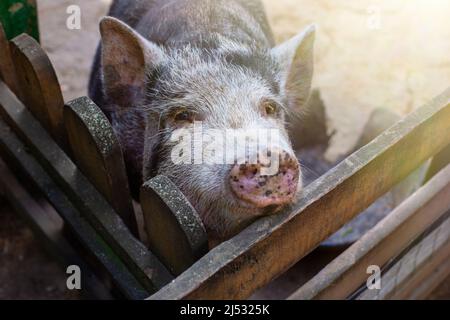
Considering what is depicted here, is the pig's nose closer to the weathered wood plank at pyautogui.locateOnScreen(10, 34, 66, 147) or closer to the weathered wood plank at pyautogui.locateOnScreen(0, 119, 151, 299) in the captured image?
the weathered wood plank at pyautogui.locateOnScreen(0, 119, 151, 299)

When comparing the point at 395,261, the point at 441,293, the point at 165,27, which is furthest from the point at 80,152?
the point at 441,293

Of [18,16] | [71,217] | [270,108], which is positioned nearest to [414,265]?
[270,108]

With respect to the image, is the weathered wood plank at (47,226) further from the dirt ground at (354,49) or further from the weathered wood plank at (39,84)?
the dirt ground at (354,49)

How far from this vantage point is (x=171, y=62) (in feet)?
9.70

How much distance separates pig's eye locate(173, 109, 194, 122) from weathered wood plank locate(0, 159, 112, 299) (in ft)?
3.56

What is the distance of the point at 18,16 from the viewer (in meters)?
3.15

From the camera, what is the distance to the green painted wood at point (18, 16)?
3086 millimetres

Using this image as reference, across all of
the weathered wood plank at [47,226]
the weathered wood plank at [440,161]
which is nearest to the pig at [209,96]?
the weathered wood plank at [47,226]

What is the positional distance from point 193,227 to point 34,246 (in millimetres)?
2205

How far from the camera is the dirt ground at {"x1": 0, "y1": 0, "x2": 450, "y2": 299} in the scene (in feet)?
16.2

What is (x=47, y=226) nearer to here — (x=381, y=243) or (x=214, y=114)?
(x=214, y=114)

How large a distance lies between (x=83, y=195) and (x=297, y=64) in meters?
1.37

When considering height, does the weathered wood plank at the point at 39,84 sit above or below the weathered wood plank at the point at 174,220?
above

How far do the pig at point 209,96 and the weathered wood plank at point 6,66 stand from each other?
0.42 metres
